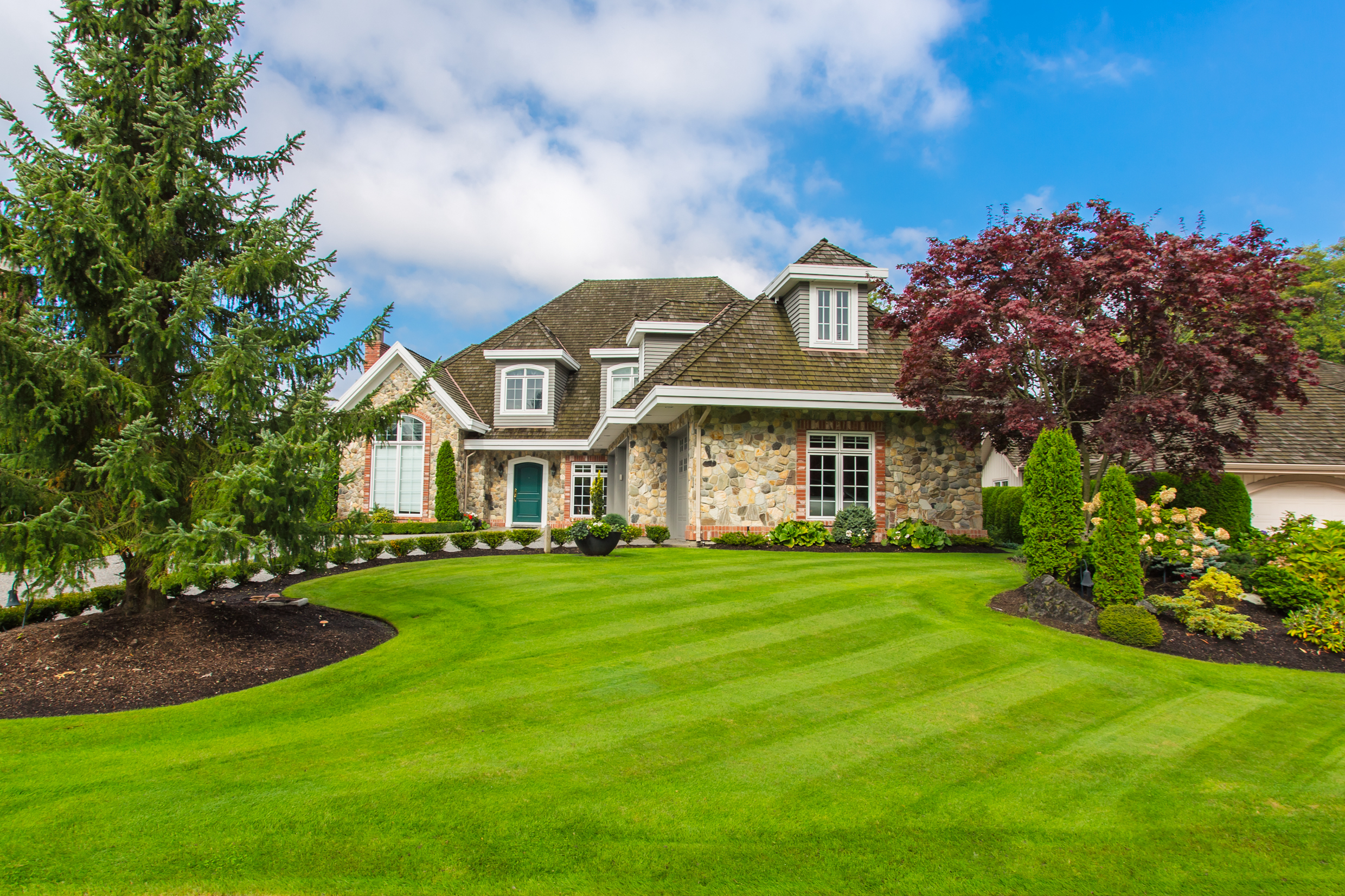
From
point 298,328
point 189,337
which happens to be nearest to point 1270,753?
point 298,328

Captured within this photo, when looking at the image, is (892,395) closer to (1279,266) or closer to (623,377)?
(1279,266)

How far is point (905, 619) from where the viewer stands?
25.2 feet

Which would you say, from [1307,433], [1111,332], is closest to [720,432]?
[1111,332]

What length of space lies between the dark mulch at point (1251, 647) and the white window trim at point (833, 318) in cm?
899

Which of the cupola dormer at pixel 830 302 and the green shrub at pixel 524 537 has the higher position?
the cupola dormer at pixel 830 302

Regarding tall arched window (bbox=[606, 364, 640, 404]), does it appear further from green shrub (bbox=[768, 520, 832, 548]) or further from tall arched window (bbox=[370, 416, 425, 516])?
green shrub (bbox=[768, 520, 832, 548])

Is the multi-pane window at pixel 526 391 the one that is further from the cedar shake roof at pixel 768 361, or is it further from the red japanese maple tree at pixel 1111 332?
the red japanese maple tree at pixel 1111 332

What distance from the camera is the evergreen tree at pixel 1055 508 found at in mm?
8523

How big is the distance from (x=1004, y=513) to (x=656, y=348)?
1126 centimetres

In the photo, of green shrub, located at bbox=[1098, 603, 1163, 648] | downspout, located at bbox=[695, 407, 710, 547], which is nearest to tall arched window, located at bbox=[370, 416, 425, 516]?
downspout, located at bbox=[695, 407, 710, 547]

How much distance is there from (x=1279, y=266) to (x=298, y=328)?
1331 cm

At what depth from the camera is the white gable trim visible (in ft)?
A: 68.1

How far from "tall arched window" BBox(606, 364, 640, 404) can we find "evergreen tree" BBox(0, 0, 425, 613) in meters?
13.9

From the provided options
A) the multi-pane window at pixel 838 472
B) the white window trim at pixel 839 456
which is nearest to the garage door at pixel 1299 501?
the white window trim at pixel 839 456
